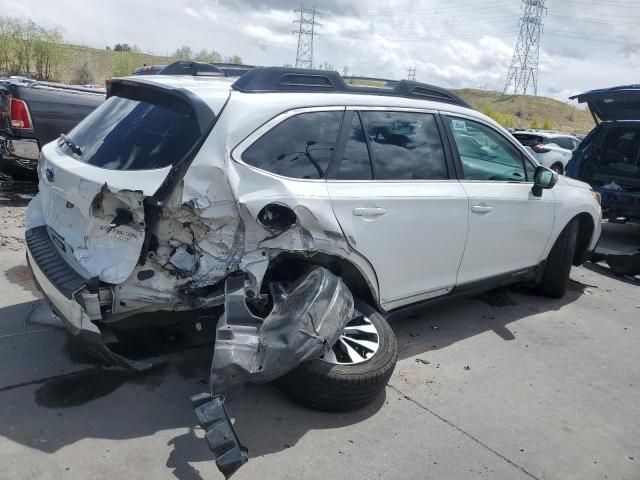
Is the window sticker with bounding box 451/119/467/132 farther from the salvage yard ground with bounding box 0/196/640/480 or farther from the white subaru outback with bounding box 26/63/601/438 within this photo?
the salvage yard ground with bounding box 0/196/640/480

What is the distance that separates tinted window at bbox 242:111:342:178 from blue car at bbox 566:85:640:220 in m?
5.98

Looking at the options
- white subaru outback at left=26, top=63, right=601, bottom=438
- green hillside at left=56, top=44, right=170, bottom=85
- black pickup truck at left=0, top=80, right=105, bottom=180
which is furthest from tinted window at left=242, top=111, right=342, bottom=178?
green hillside at left=56, top=44, right=170, bottom=85

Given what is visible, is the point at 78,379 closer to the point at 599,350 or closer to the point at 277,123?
the point at 277,123

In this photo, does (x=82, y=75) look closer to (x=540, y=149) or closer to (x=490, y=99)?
(x=540, y=149)

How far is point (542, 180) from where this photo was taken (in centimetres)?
466

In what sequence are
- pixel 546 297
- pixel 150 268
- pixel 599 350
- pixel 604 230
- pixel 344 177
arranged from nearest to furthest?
pixel 150 268, pixel 344 177, pixel 599 350, pixel 546 297, pixel 604 230

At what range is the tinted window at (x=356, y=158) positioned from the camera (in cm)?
346

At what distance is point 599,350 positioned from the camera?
4488mm

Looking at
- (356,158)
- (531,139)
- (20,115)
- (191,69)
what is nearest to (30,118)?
(20,115)

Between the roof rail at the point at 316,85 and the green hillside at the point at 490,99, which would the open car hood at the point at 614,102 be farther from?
the green hillside at the point at 490,99

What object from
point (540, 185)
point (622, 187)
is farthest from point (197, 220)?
point (622, 187)

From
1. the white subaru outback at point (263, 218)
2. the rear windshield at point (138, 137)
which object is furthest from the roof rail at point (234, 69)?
the rear windshield at point (138, 137)

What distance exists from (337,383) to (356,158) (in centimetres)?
141

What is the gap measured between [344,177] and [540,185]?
2124 mm
